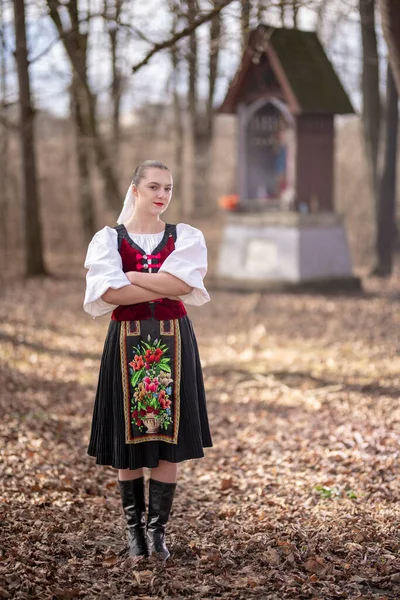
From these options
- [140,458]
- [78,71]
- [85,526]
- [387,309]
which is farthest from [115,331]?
[387,309]

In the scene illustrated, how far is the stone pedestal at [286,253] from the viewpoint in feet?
46.1

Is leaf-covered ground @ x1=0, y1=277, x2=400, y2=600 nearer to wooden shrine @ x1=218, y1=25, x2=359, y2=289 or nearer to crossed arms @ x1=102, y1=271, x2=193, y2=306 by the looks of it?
crossed arms @ x1=102, y1=271, x2=193, y2=306

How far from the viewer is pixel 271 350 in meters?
10.2

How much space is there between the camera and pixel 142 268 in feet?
13.4

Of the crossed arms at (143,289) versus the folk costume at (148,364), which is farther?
the folk costume at (148,364)

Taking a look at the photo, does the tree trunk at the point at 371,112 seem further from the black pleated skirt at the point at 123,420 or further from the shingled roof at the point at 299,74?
the black pleated skirt at the point at 123,420

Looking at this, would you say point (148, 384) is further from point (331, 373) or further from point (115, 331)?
point (331, 373)

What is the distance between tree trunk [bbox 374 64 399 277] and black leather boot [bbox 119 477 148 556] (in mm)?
12054

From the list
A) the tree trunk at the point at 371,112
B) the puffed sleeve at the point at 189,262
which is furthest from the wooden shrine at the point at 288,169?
the puffed sleeve at the point at 189,262

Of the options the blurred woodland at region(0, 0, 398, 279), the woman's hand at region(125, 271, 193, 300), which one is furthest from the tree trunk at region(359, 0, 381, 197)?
the woman's hand at region(125, 271, 193, 300)

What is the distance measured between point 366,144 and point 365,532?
41.7ft

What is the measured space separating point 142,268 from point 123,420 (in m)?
0.78

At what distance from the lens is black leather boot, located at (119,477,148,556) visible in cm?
420

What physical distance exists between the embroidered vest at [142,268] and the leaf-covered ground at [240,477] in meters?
1.28
